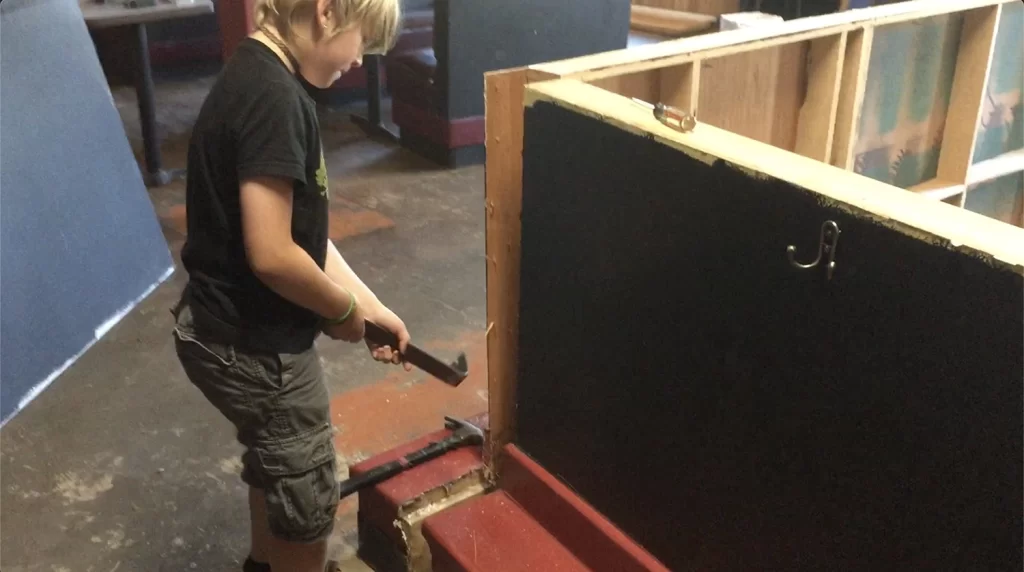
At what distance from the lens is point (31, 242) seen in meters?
2.31

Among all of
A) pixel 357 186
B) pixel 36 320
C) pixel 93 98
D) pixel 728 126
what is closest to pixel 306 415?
pixel 728 126

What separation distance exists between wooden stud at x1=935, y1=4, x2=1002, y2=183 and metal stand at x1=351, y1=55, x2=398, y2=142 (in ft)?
9.00

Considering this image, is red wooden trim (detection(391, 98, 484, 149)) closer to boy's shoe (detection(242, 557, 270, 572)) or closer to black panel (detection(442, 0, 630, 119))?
black panel (detection(442, 0, 630, 119))

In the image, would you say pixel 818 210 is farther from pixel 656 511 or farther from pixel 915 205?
pixel 656 511

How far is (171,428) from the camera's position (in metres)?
2.09

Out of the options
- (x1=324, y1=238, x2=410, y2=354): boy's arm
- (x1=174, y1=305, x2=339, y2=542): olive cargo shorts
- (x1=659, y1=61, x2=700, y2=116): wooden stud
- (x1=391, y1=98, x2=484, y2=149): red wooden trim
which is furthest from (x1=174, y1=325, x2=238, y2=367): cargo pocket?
(x1=391, y1=98, x2=484, y2=149): red wooden trim

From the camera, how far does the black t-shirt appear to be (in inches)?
44.8

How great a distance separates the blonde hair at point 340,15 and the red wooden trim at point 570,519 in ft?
2.45

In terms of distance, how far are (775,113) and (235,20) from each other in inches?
122

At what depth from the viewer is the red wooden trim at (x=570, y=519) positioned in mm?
1345

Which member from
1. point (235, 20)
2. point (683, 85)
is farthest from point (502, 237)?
point (235, 20)

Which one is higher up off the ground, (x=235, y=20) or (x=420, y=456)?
(x=235, y=20)

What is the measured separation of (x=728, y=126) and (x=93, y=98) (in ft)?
6.18

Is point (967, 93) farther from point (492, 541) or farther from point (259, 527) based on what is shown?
point (259, 527)
